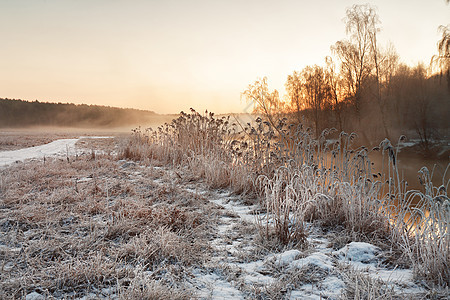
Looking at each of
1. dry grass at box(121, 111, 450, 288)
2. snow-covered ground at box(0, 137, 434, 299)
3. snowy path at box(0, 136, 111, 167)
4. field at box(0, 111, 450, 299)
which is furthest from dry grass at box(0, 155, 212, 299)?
snowy path at box(0, 136, 111, 167)

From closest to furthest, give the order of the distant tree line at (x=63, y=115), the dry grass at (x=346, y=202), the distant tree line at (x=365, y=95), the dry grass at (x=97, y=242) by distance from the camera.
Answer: the dry grass at (x=97, y=242) < the dry grass at (x=346, y=202) < the distant tree line at (x=365, y=95) < the distant tree line at (x=63, y=115)

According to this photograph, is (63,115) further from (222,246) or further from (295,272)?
(295,272)

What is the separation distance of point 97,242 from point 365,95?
80.4 ft

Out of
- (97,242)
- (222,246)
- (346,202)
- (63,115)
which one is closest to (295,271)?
(222,246)

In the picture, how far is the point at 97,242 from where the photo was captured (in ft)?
8.90

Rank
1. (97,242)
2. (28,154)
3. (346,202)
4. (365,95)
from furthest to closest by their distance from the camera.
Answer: (365,95) → (28,154) → (346,202) → (97,242)

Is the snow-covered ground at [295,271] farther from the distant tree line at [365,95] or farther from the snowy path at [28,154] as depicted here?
the distant tree line at [365,95]

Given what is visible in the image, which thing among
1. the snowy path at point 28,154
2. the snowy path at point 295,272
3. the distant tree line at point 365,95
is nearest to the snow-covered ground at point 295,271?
the snowy path at point 295,272

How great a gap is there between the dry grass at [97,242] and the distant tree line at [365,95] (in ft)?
53.2

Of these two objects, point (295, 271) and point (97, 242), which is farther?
point (97, 242)

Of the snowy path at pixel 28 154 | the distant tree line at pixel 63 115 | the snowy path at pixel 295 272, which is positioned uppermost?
the distant tree line at pixel 63 115

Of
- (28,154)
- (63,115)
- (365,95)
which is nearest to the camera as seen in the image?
(28,154)

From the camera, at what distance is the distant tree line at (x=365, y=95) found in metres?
19.6

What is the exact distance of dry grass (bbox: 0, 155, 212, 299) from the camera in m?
2.01
